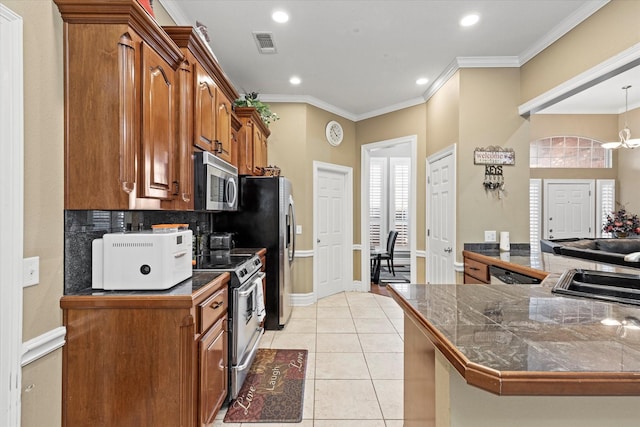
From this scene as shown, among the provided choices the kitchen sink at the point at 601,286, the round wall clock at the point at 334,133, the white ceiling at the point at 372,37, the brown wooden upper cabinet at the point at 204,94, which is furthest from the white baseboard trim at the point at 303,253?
the kitchen sink at the point at 601,286

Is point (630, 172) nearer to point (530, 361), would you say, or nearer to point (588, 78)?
point (588, 78)

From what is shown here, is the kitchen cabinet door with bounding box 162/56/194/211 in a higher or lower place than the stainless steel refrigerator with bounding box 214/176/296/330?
higher

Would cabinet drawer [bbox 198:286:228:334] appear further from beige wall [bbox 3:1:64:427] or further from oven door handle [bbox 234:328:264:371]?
beige wall [bbox 3:1:64:427]

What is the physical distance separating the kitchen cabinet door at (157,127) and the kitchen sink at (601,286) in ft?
6.99

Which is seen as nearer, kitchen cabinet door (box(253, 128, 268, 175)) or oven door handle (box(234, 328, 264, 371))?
oven door handle (box(234, 328, 264, 371))

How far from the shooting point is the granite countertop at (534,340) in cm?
72

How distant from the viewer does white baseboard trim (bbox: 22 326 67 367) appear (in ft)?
4.20

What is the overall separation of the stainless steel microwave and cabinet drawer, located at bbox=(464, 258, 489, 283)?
2489mm

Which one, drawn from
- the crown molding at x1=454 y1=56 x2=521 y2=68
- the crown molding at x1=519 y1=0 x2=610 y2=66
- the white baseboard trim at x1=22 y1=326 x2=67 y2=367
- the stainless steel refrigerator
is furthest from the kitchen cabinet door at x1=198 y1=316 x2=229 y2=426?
the crown molding at x1=519 y1=0 x2=610 y2=66

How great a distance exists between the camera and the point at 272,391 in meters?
2.34

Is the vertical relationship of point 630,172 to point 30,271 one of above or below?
above

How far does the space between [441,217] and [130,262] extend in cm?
335

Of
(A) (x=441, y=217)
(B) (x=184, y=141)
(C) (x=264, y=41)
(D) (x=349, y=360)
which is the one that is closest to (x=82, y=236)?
(B) (x=184, y=141)

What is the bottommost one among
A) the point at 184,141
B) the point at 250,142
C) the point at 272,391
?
the point at 272,391
